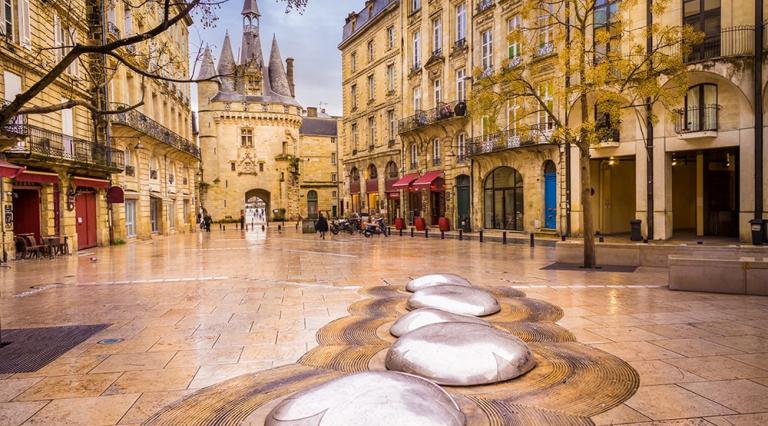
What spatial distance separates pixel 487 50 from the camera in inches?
1041

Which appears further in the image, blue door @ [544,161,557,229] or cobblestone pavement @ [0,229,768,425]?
blue door @ [544,161,557,229]

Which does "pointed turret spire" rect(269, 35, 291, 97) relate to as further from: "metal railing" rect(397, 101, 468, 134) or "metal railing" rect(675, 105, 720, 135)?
"metal railing" rect(675, 105, 720, 135)

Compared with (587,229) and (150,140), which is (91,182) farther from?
(587,229)

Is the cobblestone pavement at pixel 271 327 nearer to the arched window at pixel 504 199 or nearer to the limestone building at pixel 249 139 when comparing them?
the arched window at pixel 504 199

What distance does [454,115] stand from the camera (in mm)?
27719

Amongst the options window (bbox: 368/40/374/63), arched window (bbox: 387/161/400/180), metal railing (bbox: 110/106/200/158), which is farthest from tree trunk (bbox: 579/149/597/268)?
window (bbox: 368/40/374/63)

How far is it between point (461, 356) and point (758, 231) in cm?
1641

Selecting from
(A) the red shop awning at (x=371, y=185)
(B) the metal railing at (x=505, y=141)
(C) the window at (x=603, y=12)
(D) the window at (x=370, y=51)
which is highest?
(D) the window at (x=370, y=51)

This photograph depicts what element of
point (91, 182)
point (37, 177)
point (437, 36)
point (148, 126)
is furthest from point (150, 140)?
point (437, 36)

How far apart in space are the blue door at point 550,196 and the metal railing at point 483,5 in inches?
362

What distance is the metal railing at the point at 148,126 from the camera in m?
23.4

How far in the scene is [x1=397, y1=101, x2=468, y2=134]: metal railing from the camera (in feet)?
90.3

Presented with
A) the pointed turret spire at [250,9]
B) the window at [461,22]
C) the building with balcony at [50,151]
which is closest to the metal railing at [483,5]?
the window at [461,22]

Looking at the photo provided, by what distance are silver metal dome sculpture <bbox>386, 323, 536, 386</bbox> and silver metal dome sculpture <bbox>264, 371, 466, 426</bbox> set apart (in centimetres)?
80
